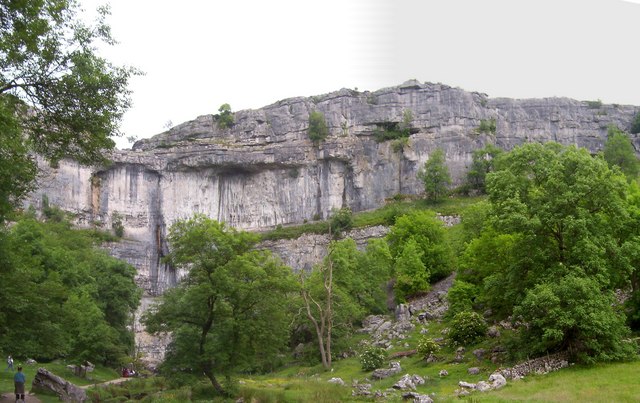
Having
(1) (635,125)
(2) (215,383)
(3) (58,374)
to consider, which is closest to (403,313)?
(2) (215,383)

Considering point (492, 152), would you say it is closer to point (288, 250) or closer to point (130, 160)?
point (288, 250)

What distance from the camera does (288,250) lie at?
7269 cm

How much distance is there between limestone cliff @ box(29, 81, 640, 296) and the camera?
7738cm

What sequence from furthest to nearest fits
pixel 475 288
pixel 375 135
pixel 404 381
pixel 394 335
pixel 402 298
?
pixel 375 135 → pixel 402 298 → pixel 394 335 → pixel 475 288 → pixel 404 381

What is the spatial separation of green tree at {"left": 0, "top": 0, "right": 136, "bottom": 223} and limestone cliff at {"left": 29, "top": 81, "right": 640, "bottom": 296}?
60.3 metres

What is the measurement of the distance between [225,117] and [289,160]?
11786mm

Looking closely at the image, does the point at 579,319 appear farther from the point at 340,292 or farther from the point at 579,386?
the point at 340,292

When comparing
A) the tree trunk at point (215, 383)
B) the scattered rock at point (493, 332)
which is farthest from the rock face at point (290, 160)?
the tree trunk at point (215, 383)

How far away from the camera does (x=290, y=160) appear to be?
8162 cm

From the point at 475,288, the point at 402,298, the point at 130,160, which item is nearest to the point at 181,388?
the point at 475,288

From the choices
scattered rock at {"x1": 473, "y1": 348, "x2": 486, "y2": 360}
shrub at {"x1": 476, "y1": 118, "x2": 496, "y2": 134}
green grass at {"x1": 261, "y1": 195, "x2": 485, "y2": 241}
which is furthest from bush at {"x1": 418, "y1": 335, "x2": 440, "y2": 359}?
shrub at {"x1": 476, "y1": 118, "x2": 496, "y2": 134}

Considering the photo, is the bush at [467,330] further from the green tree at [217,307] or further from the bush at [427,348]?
the green tree at [217,307]

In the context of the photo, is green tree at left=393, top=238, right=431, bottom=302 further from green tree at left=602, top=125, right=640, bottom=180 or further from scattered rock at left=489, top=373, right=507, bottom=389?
green tree at left=602, top=125, right=640, bottom=180

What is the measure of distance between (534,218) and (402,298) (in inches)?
987
